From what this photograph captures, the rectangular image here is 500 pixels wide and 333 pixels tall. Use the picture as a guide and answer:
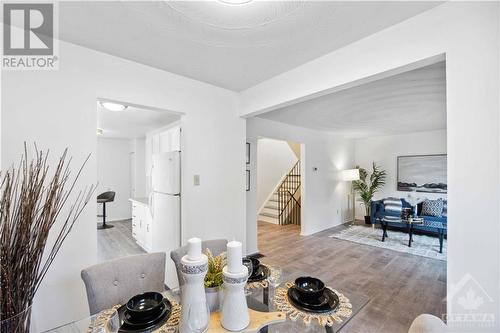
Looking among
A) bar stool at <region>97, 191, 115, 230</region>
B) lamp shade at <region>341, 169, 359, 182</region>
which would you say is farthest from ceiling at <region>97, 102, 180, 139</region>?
lamp shade at <region>341, 169, 359, 182</region>

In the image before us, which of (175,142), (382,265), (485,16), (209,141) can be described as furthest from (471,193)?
(175,142)

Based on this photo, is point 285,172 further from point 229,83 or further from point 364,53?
point 364,53

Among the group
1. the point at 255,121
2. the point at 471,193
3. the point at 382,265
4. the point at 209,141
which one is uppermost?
the point at 255,121

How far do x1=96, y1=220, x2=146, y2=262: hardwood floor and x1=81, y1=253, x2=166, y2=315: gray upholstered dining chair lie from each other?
2785 millimetres

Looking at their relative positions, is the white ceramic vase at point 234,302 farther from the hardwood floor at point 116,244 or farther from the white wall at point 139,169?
the white wall at point 139,169

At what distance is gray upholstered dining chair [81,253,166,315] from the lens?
1.32 m

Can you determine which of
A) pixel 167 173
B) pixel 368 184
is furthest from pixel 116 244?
pixel 368 184

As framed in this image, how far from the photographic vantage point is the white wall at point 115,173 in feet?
20.2

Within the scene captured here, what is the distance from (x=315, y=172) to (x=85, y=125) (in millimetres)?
4533

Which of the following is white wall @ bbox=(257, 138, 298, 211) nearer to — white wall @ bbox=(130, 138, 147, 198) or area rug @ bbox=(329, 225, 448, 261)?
area rug @ bbox=(329, 225, 448, 261)

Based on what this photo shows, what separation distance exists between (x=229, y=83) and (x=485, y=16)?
2.14 metres

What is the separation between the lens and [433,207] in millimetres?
4773

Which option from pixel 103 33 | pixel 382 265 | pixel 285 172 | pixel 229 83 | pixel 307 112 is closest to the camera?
pixel 103 33

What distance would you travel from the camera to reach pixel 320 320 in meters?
1.05
